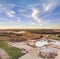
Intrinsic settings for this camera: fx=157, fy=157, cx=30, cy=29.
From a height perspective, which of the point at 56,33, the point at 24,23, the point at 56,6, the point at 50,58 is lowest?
the point at 50,58

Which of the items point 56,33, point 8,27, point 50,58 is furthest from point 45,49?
point 8,27

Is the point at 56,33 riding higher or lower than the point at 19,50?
higher

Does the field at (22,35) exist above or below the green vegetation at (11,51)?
above

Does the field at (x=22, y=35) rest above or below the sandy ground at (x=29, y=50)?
above

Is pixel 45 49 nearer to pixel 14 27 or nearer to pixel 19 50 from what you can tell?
pixel 19 50

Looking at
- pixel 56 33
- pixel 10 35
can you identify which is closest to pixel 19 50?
pixel 10 35

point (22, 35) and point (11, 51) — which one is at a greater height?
point (22, 35)

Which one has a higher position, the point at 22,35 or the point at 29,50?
the point at 22,35

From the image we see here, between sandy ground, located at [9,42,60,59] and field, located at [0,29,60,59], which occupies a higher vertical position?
field, located at [0,29,60,59]
